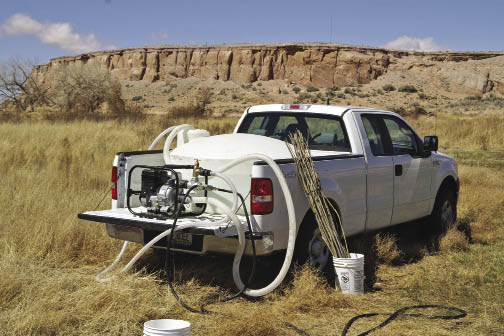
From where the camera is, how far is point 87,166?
1204 cm

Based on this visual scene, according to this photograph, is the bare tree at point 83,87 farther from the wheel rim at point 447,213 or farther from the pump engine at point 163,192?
the pump engine at point 163,192

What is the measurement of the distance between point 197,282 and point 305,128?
2256 millimetres

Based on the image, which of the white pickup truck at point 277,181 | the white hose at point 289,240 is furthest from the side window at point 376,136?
the white hose at point 289,240

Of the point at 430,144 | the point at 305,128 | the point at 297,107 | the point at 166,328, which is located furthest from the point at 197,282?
the point at 430,144

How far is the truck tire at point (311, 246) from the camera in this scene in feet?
18.6

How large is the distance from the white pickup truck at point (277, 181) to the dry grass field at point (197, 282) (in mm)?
463

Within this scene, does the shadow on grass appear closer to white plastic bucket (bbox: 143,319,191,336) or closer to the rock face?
white plastic bucket (bbox: 143,319,191,336)

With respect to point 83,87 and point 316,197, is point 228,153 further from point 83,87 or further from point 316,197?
point 83,87

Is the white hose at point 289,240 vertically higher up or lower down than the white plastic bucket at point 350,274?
higher up

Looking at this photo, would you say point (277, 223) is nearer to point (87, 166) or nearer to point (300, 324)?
point (300, 324)

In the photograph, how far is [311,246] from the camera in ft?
19.4

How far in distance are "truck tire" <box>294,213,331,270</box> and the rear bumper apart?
1.62 feet

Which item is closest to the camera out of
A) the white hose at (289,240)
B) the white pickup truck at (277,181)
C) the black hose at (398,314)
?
the black hose at (398,314)

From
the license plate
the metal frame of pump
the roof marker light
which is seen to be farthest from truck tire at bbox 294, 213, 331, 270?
the roof marker light
